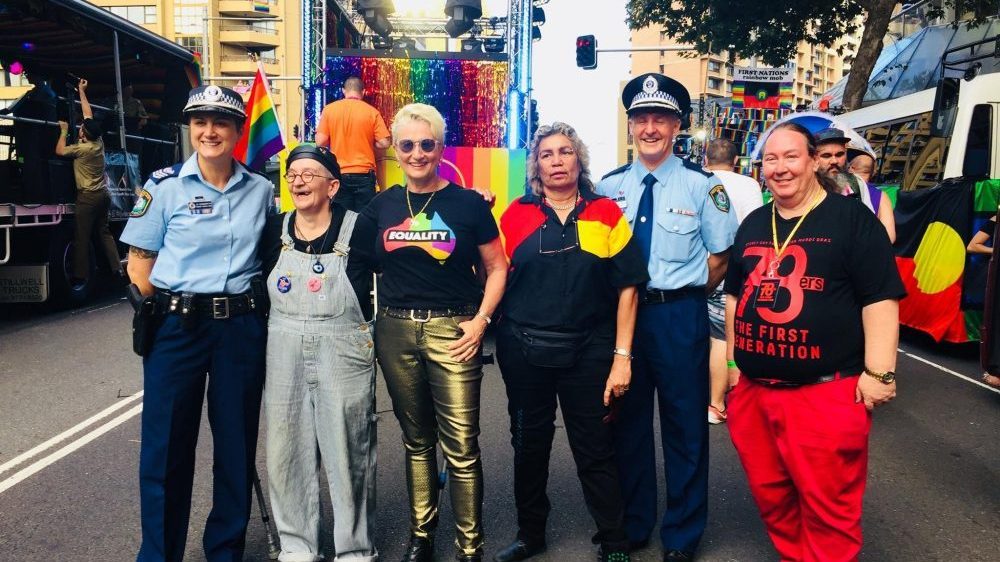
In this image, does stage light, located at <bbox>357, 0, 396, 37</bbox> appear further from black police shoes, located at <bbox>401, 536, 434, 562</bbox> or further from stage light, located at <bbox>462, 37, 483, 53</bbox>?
black police shoes, located at <bbox>401, 536, 434, 562</bbox>

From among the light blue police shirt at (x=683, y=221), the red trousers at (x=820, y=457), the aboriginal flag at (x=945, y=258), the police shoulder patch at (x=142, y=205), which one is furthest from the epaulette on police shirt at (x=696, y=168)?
the aboriginal flag at (x=945, y=258)

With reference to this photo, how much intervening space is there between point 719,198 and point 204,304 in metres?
2.18

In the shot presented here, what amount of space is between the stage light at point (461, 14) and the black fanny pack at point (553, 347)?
9.29 meters

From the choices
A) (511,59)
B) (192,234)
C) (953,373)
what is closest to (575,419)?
(192,234)

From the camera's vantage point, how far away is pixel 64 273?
10.6 metres

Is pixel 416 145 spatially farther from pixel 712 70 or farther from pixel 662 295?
pixel 712 70

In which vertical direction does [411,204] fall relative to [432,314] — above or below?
above

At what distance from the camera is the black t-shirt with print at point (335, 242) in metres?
3.29

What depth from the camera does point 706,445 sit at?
3.62 metres

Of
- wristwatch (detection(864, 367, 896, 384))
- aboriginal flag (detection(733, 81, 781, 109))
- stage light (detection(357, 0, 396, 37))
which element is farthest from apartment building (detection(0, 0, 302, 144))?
wristwatch (detection(864, 367, 896, 384))

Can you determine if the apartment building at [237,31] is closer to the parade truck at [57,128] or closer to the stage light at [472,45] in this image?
the parade truck at [57,128]

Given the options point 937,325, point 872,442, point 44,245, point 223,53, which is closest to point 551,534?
point 872,442

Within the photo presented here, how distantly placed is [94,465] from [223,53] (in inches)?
2661

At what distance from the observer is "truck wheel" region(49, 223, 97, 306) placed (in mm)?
10391
